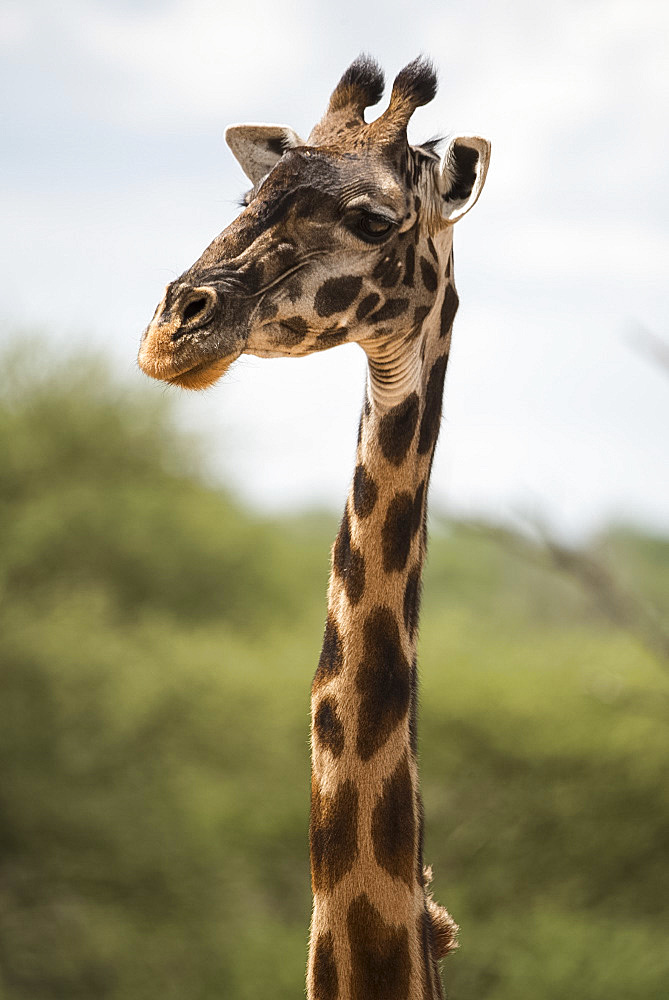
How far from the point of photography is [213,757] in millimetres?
14500

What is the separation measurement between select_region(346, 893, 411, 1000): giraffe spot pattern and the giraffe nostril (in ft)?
3.31

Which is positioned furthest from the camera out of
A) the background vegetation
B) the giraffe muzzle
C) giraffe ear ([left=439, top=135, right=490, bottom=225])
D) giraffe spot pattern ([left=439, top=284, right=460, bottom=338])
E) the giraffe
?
the background vegetation

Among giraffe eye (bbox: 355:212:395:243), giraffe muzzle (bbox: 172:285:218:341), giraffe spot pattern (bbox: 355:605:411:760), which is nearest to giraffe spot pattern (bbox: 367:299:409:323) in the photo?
giraffe eye (bbox: 355:212:395:243)

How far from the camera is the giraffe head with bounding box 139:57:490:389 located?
69.1 inches

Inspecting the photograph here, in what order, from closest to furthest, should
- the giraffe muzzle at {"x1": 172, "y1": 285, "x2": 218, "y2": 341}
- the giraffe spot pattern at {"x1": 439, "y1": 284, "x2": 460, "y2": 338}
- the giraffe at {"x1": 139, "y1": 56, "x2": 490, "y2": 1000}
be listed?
the giraffe muzzle at {"x1": 172, "y1": 285, "x2": 218, "y2": 341}
the giraffe at {"x1": 139, "y1": 56, "x2": 490, "y2": 1000}
the giraffe spot pattern at {"x1": 439, "y1": 284, "x2": 460, "y2": 338}

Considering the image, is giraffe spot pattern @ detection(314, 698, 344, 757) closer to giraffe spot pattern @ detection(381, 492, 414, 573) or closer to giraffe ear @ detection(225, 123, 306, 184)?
giraffe spot pattern @ detection(381, 492, 414, 573)

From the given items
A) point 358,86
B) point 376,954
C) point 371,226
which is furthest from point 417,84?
point 376,954

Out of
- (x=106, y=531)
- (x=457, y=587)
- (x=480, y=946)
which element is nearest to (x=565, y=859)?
(x=480, y=946)

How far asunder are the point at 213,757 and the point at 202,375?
13231 mm

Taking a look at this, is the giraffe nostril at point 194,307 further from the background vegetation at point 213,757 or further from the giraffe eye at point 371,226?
the background vegetation at point 213,757

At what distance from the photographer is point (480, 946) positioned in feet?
35.8

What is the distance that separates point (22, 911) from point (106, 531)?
4.83 meters

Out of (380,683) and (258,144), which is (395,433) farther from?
(258,144)

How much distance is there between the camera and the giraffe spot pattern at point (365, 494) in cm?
206
